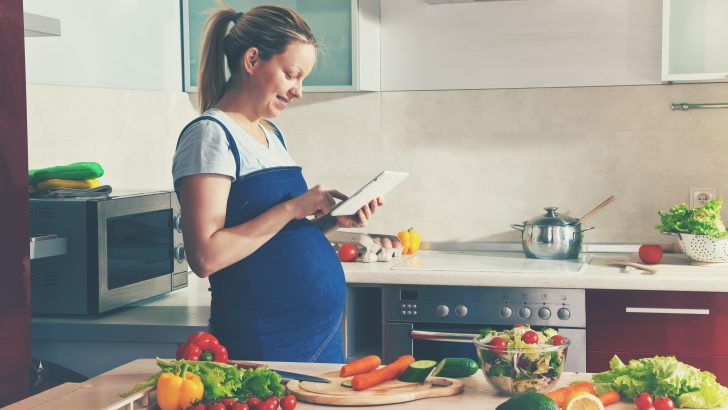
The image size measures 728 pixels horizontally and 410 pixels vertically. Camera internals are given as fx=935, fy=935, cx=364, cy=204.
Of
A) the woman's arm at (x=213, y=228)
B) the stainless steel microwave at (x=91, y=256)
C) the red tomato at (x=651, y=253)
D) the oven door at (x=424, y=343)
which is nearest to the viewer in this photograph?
the woman's arm at (x=213, y=228)

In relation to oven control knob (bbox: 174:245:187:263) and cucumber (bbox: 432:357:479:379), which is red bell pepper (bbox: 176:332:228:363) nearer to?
cucumber (bbox: 432:357:479:379)

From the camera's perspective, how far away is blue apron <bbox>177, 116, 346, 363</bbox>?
204 centimetres

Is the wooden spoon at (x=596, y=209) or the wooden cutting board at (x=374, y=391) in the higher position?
the wooden spoon at (x=596, y=209)

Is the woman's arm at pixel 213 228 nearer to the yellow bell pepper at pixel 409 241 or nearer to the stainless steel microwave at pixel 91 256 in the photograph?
the stainless steel microwave at pixel 91 256

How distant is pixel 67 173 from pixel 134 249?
29cm

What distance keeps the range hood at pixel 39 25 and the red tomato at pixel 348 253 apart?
142 centimetres

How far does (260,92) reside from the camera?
2.10m

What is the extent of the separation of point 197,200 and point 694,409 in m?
1.02

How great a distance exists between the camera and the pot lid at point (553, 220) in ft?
10.9

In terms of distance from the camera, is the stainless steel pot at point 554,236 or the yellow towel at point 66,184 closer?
the yellow towel at point 66,184

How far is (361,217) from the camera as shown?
223 centimetres

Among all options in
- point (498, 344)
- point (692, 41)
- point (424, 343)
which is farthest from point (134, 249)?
point (692, 41)

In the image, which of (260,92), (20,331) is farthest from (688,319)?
(20,331)

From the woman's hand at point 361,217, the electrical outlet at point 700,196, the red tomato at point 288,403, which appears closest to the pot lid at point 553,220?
the electrical outlet at point 700,196
